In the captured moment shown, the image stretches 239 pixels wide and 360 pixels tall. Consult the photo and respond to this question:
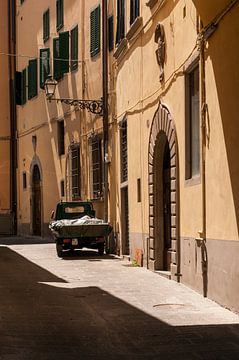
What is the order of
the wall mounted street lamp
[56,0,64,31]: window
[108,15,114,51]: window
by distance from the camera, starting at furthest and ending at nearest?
[56,0,64,31]: window → the wall mounted street lamp → [108,15,114,51]: window

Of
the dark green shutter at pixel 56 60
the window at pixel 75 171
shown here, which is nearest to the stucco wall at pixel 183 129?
the window at pixel 75 171

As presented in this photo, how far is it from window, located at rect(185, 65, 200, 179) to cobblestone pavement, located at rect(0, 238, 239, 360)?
2.03m

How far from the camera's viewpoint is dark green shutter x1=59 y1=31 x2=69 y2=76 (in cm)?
2427

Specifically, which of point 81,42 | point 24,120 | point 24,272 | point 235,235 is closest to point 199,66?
point 235,235

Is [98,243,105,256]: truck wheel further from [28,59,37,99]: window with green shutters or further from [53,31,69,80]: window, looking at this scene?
[28,59,37,99]: window with green shutters

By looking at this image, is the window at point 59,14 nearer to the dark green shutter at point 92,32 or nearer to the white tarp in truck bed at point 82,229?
the dark green shutter at point 92,32

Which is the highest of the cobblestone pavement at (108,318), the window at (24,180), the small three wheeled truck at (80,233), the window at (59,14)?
the window at (59,14)

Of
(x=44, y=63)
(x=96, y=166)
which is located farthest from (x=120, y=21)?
(x=44, y=63)

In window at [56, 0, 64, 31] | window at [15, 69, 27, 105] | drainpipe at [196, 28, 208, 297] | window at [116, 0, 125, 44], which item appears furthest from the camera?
window at [15, 69, 27, 105]

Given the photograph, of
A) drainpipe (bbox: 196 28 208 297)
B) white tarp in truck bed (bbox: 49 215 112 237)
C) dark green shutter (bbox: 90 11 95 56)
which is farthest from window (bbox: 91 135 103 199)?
drainpipe (bbox: 196 28 208 297)

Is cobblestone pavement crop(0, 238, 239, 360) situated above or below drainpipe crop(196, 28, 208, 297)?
below

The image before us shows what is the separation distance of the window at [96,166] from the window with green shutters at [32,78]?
7256 millimetres

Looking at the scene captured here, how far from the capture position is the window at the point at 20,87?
3039 centimetres

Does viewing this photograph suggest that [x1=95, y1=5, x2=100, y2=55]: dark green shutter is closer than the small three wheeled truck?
No
